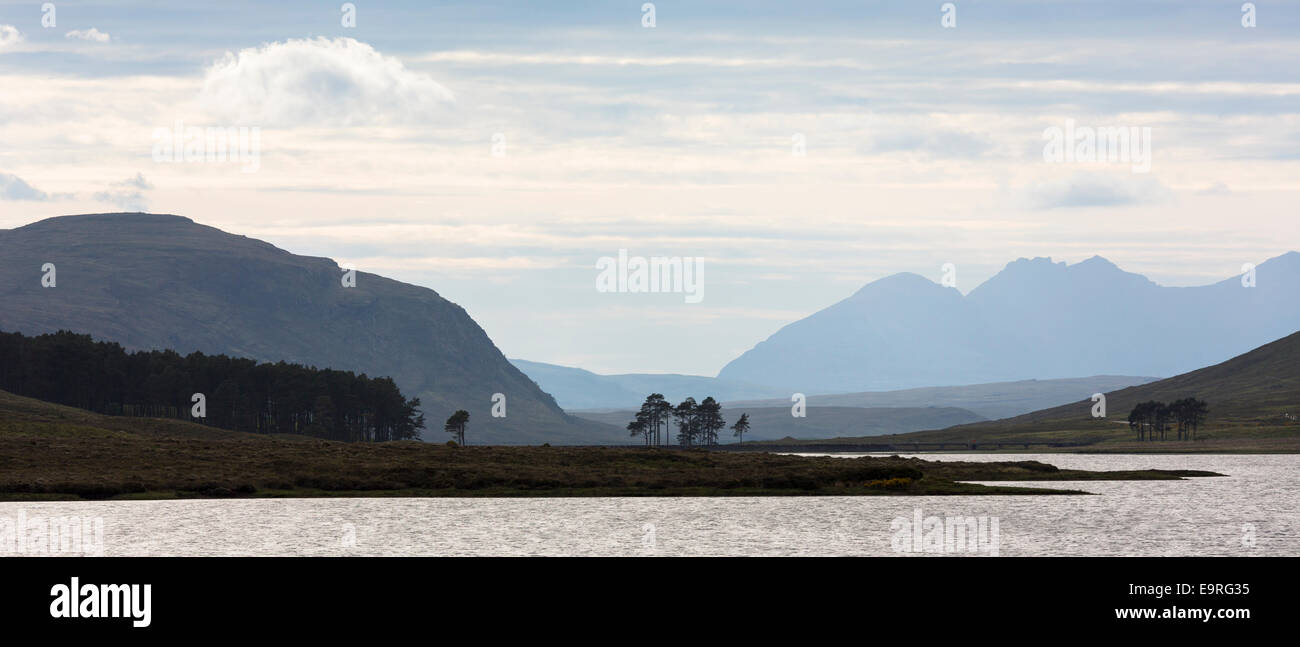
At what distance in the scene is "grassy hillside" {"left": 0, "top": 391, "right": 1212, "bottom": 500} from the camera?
4753 inches

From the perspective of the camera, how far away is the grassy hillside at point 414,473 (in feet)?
396

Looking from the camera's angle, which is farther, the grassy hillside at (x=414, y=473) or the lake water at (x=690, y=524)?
the grassy hillside at (x=414, y=473)

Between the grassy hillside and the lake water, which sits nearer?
the lake water

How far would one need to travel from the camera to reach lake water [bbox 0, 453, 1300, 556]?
245 feet

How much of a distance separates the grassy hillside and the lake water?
20.1 feet

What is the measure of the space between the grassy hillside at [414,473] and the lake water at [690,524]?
20.1ft

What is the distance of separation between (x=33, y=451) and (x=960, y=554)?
369 feet

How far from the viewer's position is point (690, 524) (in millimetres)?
93625

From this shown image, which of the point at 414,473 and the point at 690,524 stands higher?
the point at 414,473

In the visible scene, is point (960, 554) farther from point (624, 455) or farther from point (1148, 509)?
point (624, 455)

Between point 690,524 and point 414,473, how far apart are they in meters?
48.8

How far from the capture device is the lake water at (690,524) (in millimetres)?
74750

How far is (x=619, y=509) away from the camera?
109m
